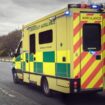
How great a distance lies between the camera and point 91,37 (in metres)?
13.0

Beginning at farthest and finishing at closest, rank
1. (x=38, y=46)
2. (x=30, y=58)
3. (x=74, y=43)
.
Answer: (x=30, y=58) → (x=38, y=46) → (x=74, y=43)

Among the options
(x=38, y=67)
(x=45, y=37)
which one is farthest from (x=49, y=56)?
(x=38, y=67)

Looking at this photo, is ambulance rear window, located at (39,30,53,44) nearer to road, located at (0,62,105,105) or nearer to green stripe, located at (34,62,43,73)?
green stripe, located at (34,62,43,73)

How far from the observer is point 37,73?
15773 millimetres

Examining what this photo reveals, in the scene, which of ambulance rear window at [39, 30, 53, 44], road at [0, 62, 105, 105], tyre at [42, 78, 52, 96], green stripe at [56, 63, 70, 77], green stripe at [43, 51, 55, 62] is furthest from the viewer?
tyre at [42, 78, 52, 96]

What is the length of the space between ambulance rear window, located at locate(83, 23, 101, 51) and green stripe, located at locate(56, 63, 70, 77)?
789 mm

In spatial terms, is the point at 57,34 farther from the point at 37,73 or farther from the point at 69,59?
the point at 37,73

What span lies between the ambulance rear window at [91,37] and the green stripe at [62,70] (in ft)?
2.59

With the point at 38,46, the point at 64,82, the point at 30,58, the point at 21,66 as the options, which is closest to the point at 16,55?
the point at 21,66

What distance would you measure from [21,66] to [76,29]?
20.7ft

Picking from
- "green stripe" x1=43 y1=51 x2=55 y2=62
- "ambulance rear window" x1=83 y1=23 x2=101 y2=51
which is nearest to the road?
"green stripe" x1=43 y1=51 x2=55 y2=62

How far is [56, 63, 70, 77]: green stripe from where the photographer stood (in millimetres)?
12734

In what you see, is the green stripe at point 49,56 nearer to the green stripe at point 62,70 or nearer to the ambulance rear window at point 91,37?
the green stripe at point 62,70

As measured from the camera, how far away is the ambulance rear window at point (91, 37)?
508 inches
